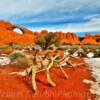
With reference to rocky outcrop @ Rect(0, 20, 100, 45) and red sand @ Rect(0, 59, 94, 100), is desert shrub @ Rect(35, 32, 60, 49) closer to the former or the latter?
rocky outcrop @ Rect(0, 20, 100, 45)

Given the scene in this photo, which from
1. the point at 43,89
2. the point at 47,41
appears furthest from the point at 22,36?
the point at 43,89

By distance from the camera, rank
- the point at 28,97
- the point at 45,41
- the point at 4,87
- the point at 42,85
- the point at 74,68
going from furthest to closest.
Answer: the point at 45,41 → the point at 74,68 → the point at 42,85 → the point at 4,87 → the point at 28,97

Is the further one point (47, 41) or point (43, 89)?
point (47, 41)

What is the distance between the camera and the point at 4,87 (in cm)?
1245

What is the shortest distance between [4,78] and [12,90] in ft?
6.12

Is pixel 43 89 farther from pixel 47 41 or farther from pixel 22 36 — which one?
pixel 22 36

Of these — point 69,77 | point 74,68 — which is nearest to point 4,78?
point 69,77

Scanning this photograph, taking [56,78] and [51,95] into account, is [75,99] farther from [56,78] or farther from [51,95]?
[56,78]

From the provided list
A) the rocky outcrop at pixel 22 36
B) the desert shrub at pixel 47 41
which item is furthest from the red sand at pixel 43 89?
the rocky outcrop at pixel 22 36

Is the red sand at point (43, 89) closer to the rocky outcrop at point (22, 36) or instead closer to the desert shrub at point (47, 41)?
the desert shrub at point (47, 41)

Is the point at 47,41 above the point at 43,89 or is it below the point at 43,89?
below

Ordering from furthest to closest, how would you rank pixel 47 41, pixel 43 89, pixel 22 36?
pixel 22 36 < pixel 47 41 < pixel 43 89

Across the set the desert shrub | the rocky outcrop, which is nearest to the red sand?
the desert shrub

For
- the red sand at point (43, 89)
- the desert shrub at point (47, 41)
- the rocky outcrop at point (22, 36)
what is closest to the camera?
the red sand at point (43, 89)
